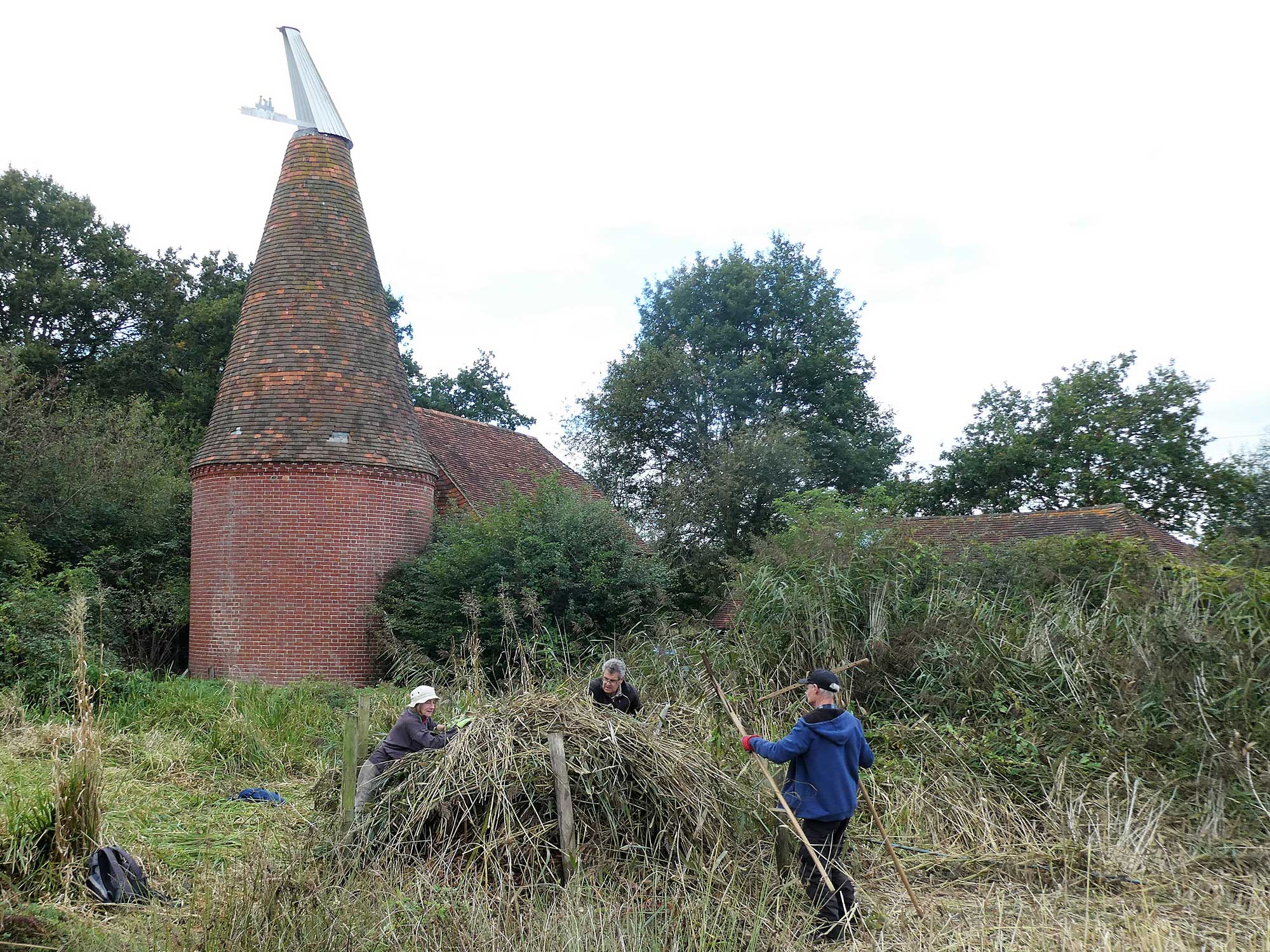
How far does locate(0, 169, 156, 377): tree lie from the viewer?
2866cm

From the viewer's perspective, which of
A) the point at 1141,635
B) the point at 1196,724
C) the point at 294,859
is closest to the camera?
the point at 294,859

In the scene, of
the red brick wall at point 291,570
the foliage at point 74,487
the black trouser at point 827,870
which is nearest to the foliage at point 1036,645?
the black trouser at point 827,870

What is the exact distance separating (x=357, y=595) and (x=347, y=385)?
3567 mm

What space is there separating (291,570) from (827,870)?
12346 millimetres

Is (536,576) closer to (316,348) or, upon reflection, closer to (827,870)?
(316,348)

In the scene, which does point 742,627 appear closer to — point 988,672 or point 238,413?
point 988,672

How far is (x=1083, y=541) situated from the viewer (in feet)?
43.1

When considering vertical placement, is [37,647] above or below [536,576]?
below

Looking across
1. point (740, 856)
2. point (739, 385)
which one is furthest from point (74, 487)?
point (739, 385)

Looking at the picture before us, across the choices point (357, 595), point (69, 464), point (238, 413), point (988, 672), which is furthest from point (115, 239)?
point (988, 672)

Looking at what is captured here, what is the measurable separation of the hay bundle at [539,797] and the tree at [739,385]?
2352 cm

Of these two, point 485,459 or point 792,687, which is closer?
point 792,687

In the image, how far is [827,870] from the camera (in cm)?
645

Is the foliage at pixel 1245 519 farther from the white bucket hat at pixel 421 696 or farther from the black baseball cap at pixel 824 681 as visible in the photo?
the white bucket hat at pixel 421 696
